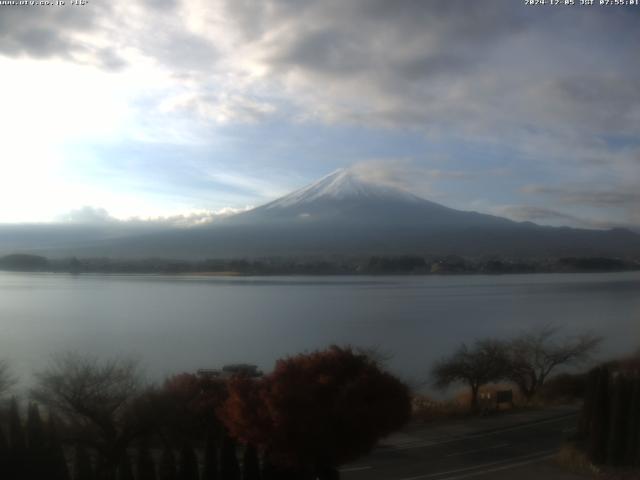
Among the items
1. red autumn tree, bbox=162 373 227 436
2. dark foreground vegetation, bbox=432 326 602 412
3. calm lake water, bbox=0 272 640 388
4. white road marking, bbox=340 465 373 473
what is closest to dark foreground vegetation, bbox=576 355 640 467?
white road marking, bbox=340 465 373 473

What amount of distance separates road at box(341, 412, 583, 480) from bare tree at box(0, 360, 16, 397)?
15.2 feet

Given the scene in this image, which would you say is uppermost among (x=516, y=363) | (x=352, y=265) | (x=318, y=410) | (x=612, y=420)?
(x=352, y=265)

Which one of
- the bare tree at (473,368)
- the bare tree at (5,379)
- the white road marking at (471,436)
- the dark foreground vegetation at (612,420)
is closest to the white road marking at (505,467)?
the dark foreground vegetation at (612,420)

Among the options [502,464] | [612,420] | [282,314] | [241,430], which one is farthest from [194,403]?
[282,314]

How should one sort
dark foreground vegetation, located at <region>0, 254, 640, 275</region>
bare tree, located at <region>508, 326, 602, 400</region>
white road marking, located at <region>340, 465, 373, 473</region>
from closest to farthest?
white road marking, located at <region>340, 465, 373, 473</region> < bare tree, located at <region>508, 326, 602, 400</region> < dark foreground vegetation, located at <region>0, 254, 640, 275</region>

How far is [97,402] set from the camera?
7.65m

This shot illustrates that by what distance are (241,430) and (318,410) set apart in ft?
2.87

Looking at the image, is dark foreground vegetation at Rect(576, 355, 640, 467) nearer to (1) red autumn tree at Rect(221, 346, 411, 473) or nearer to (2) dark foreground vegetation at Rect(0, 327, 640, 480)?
(2) dark foreground vegetation at Rect(0, 327, 640, 480)

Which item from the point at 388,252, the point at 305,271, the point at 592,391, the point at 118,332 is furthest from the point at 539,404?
the point at 388,252

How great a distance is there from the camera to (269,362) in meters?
12.2

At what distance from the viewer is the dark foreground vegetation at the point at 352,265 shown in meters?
21.5

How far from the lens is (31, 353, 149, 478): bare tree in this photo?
697 cm

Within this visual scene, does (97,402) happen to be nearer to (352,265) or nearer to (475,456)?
(475,456)

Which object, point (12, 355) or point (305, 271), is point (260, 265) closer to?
point (305, 271)
